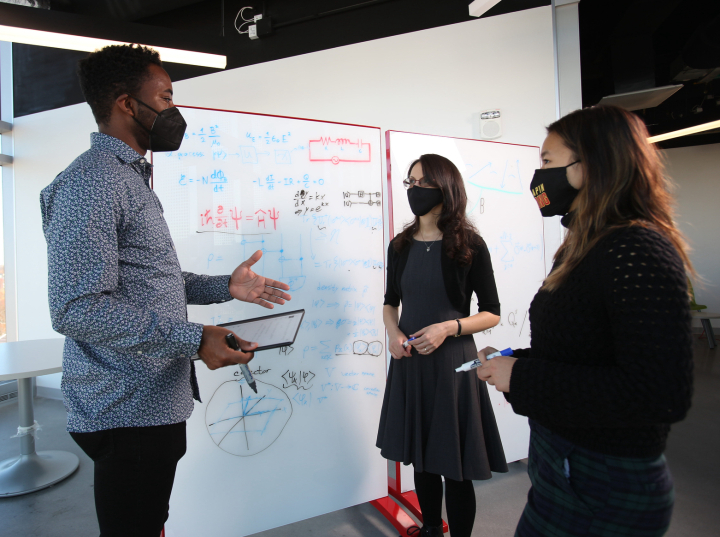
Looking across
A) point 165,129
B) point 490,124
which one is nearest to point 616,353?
point 165,129

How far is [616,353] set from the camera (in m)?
0.81

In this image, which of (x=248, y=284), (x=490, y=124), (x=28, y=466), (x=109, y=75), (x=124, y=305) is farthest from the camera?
(x=490, y=124)

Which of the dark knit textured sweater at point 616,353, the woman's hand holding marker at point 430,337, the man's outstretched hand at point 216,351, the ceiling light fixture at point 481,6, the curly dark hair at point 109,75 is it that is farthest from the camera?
the ceiling light fixture at point 481,6

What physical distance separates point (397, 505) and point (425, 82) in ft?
9.09

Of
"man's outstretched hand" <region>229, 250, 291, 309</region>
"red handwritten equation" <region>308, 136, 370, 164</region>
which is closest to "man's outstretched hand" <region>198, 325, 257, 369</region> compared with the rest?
"man's outstretched hand" <region>229, 250, 291, 309</region>

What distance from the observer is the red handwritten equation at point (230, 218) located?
183cm

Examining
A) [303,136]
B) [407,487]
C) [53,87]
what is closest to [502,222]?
[303,136]

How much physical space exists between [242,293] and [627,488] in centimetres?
117

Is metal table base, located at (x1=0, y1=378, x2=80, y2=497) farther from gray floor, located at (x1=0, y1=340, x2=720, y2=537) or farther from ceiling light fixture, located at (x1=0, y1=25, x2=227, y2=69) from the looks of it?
ceiling light fixture, located at (x1=0, y1=25, x2=227, y2=69)

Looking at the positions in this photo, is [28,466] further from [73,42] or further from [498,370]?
[498,370]

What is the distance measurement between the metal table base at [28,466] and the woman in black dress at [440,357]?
2.42m

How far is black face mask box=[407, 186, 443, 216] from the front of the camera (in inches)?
67.4

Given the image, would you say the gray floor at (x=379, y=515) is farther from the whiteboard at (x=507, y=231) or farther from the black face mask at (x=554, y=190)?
the black face mask at (x=554, y=190)

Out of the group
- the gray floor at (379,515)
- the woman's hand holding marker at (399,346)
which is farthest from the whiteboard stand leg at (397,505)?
the woman's hand holding marker at (399,346)
